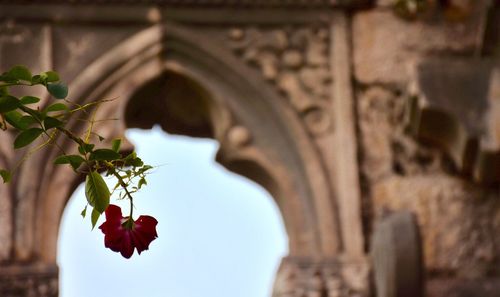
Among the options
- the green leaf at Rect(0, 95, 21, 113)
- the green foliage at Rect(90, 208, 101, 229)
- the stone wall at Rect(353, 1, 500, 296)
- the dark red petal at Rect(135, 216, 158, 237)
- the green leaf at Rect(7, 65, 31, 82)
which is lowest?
the dark red petal at Rect(135, 216, 158, 237)

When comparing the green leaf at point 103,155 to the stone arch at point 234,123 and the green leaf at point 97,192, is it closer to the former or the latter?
the green leaf at point 97,192

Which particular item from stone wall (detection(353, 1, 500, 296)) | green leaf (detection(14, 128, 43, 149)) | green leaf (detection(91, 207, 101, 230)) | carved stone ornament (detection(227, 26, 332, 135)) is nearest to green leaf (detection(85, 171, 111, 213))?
green leaf (detection(91, 207, 101, 230))

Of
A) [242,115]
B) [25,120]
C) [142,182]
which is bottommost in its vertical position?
[142,182]

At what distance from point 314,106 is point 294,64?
137mm

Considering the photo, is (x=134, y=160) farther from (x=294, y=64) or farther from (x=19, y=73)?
(x=294, y=64)

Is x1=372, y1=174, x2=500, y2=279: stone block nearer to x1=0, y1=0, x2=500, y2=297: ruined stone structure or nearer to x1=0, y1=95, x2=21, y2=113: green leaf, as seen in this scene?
x1=0, y1=0, x2=500, y2=297: ruined stone structure

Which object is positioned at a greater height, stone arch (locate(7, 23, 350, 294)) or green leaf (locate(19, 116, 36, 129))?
stone arch (locate(7, 23, 350, 294))

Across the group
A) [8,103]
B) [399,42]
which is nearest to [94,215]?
[8,103]

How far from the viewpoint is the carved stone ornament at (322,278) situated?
5.66 m

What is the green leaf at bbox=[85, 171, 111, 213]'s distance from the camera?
3125mm

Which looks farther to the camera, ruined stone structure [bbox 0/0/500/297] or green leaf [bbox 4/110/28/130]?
ruined stone structure [bbox 0/0/500/297]

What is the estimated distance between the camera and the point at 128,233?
3162mm

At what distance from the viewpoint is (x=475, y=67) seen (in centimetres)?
593

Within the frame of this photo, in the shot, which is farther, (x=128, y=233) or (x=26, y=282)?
(x=26, y=282)
